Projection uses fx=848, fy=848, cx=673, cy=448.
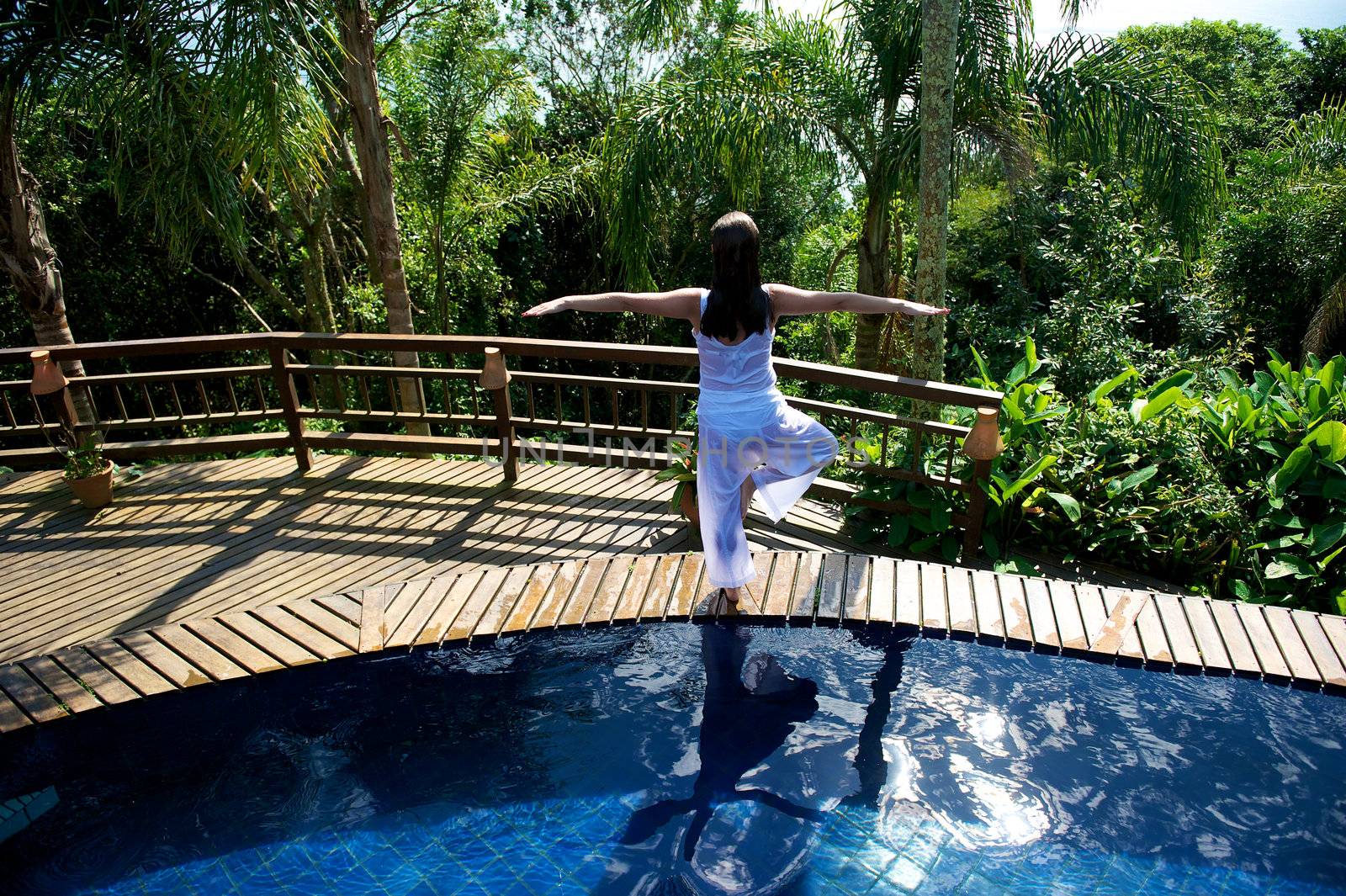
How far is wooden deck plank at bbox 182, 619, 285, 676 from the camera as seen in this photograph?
3732 millimetres

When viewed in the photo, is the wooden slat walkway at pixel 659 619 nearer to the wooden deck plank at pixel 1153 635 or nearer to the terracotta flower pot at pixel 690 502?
the wooden deck plank at pixel 1153 635

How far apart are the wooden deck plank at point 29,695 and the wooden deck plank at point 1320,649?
522 cm

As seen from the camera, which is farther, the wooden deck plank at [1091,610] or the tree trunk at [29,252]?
the tree trunk at [29,252]

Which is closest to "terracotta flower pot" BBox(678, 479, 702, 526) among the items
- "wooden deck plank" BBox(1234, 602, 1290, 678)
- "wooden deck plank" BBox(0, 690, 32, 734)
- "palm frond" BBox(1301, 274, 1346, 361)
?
"wooden deck plank" BBox(1234, 602, 1290, 678)

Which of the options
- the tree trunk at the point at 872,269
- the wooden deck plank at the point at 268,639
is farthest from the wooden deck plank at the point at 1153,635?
the tree trunk at the point at 872,269

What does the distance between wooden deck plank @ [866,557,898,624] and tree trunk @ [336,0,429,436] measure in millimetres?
3553

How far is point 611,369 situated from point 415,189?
4654 mm

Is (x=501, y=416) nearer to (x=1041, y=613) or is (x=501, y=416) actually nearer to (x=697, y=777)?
(x=697, y=777)

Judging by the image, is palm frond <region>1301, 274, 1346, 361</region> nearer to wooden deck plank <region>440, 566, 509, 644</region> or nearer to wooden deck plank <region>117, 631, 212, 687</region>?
wooden deck plank <region>440, 566, 509, 644</region>

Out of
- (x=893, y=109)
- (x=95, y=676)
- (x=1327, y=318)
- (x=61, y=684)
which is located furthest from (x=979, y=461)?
(x=1327, y=318)

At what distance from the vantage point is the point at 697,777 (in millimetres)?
3396

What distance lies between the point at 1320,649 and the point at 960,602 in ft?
4.83

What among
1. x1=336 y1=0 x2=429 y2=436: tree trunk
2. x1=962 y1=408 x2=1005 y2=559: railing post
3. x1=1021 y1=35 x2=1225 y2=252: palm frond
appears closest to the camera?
x1=962 y1=408 x2=1005 y2=559: railing post

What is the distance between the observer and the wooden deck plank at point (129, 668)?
11.9 feet
